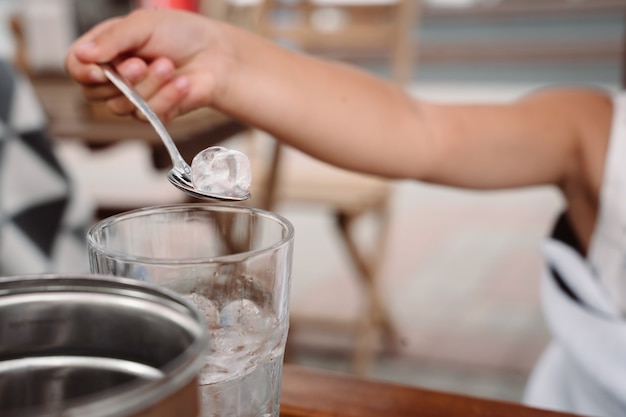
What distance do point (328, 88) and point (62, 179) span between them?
1.45 ft

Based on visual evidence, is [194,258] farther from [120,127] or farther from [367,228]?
[367,228]

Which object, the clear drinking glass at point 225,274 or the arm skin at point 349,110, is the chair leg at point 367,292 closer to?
the arm skin at point 349,110

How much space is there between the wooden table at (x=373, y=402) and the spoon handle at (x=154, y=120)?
0.48 feet

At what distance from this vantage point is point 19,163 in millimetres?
801

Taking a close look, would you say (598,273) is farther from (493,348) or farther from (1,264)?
(493,348)

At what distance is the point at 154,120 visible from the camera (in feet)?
1.26

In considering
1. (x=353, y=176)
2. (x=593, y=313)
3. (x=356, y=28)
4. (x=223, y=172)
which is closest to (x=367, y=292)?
(x=353, y=176)

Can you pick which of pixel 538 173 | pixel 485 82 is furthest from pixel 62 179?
pixel 485 82

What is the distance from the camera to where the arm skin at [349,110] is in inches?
17.9

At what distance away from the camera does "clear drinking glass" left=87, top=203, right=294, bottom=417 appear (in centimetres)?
25

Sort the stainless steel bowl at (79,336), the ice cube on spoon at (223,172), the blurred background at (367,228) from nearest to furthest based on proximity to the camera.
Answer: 1. the stainless steel bowl at (79,336)
2. the ice cube on spoon at (223,172)
3. the blurred background at (367,228)

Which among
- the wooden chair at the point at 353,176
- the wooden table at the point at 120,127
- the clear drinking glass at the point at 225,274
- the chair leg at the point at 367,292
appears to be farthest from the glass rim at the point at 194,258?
the chair leg at the point at 367,292

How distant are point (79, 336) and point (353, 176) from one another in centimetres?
135

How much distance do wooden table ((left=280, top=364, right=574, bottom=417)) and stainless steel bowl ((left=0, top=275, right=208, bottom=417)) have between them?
195 mm
